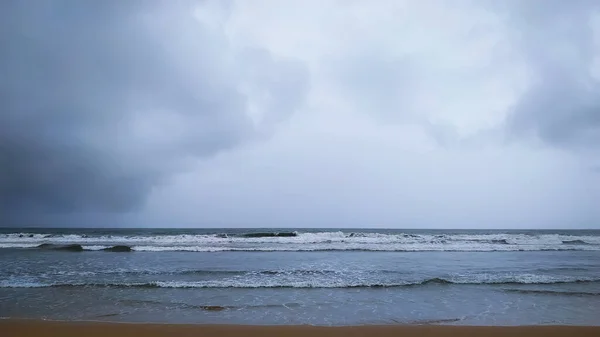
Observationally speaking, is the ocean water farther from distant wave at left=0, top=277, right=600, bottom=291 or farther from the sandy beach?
the sandy beach

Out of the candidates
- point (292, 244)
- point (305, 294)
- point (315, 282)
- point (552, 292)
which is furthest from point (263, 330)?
point (292, 244)

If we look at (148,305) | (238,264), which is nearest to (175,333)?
(148,305)

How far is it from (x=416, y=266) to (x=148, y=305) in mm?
11856

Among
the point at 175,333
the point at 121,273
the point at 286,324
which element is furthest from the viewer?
the point at 121,273

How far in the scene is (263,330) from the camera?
644 cm

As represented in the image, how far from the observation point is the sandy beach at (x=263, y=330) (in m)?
6.21

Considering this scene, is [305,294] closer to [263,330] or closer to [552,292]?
[263,330]

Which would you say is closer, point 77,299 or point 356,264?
point 77,299

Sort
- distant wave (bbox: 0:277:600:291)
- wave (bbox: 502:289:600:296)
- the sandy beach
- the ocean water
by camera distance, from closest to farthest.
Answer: the sandy beach < the ocean water < wave (bbox: 502:289:600:296) < distant wave (bbox: 0:277:600:291)

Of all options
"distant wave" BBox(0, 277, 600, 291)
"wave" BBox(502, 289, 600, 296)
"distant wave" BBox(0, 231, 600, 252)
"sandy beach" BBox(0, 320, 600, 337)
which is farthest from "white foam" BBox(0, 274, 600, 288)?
"distant wave" BBox(0, 231, 600, 252)

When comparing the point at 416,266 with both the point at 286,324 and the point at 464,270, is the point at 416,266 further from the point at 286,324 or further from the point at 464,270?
the point at 286,324

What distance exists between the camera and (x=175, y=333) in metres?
6.26

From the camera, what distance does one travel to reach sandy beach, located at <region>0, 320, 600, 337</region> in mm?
6215

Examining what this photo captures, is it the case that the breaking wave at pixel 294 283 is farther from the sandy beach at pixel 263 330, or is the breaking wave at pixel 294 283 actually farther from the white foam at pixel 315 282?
the sandy beach at pixel 263 330
